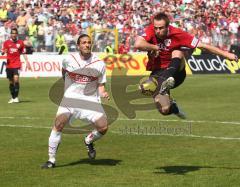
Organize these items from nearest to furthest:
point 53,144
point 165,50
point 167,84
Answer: point 167,84 → point 53,144 → point 165,50

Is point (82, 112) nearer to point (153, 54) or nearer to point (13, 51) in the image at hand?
point (153, 54)

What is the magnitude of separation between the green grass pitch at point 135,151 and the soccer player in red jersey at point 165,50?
119 centimetres

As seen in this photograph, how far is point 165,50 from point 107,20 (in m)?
33.8

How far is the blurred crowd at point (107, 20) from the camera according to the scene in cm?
3962

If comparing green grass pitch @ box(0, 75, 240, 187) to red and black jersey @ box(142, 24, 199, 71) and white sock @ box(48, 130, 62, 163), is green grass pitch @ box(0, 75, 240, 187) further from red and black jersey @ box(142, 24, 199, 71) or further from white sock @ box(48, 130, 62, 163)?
red and black jersey @ box(142, 24, 199, 71)

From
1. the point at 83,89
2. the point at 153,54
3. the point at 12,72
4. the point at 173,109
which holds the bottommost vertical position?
the point at 12,72

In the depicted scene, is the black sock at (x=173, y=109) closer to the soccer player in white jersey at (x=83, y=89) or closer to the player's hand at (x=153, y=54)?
the player's hand at (x=153, y=54)

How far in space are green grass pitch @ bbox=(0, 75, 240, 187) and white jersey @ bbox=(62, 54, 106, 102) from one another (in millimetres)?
1254

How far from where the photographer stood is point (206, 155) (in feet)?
40.5

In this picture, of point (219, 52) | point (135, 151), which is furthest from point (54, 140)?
point (219, 52)

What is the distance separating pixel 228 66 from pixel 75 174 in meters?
30.0

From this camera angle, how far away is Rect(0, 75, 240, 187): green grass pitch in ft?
33.5

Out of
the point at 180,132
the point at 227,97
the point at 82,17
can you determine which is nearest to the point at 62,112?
the point at 180,132

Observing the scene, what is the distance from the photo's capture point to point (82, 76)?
447 inches
